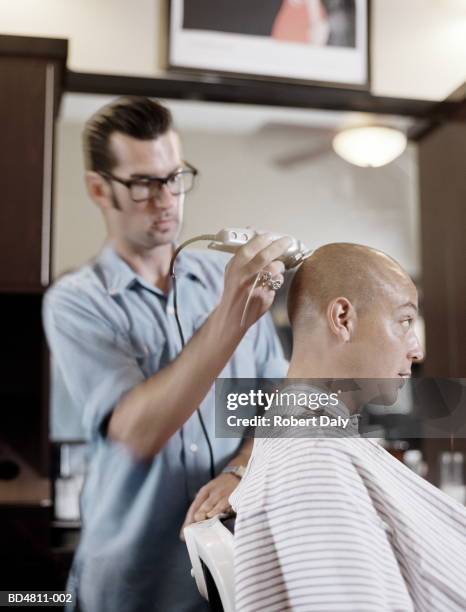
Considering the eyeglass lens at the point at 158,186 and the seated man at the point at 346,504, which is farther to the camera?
the eyeglass lens at the point at 158,186

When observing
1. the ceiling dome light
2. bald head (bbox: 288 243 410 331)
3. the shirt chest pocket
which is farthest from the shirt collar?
the ceiling dome light

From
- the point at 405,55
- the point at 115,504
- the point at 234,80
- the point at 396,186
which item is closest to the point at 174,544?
the point at 115,504

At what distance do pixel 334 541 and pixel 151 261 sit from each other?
2.67 feet

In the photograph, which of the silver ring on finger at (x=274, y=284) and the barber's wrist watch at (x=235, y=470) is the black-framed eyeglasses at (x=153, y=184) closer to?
the silver ring on finger at (x=274, y=284)

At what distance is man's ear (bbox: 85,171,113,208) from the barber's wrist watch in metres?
0.66

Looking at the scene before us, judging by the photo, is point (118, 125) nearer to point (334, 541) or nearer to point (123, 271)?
point (123, 271)

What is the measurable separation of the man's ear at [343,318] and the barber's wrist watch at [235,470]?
40 centimetres

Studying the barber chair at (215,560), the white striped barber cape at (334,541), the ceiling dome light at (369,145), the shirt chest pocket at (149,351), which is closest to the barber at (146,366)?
the shirt chest pocket at (149,351)

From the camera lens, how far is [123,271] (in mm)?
1726

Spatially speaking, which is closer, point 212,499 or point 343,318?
point 343,318

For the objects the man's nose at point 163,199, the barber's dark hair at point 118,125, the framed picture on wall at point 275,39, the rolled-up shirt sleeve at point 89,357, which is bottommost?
the rolled-up shirt sleeve at point 89,357

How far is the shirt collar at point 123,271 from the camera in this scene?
5.58ft

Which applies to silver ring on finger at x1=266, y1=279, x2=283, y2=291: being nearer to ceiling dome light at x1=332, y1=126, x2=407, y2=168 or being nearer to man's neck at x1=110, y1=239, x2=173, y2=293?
man's neck at x1=110, y1=239, x2=173, y2=293

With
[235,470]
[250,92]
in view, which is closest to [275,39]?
[250,92]
